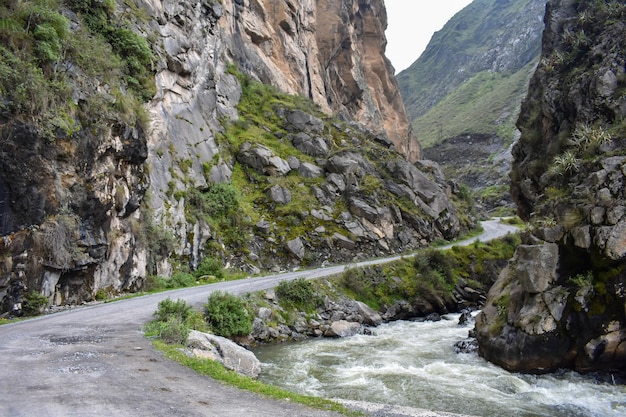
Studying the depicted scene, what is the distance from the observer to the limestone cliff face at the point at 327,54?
5122 centimetres

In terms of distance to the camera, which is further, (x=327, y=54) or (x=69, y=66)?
(x=327, y=54)

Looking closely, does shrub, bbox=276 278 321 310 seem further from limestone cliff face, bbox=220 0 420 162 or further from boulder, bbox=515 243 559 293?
limestone cliff face, bbox=220 0 420 162

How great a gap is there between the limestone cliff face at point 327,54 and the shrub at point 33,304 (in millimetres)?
38812

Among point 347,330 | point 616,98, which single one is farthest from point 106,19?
point 616,98

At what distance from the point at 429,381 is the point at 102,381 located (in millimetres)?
10022

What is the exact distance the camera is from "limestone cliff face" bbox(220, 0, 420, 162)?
51219 mm

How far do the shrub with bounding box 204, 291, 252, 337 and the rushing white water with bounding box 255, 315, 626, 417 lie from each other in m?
1.35

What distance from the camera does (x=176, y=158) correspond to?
95.5 ft

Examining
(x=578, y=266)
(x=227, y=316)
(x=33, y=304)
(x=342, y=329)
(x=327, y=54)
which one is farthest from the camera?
(x=327, y=54)

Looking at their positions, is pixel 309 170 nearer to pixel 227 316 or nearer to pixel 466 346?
pixel 227 316

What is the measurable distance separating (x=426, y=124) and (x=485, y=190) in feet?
203

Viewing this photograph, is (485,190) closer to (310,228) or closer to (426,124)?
(426,124)

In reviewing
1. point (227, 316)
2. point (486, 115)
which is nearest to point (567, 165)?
point (227, 316)

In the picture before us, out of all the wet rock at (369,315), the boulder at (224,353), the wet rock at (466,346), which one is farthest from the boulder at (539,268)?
the wet rock at (369,315)
